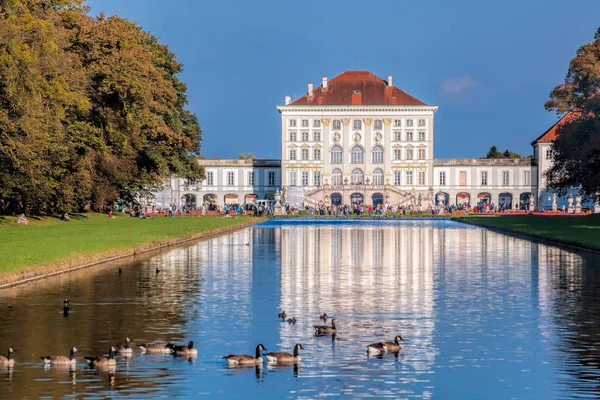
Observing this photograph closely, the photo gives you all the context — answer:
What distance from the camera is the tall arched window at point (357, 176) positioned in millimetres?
140250

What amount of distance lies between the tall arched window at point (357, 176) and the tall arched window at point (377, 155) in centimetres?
235

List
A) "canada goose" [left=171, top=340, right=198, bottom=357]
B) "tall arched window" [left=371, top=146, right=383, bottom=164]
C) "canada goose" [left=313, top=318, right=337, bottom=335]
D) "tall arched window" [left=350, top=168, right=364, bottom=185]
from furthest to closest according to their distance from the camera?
"tall arched window" [left=371, top=146, right=383, bottom=164] → "tall arched window" [left=350, top=168, right=364, bottom=185] → "canada goose" [left=313, top=318, right=337, bottom=335] → "canada goose" [left=171, top=340, right=198, bottom=357]

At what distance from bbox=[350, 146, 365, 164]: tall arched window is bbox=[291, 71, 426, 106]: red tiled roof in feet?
20.9

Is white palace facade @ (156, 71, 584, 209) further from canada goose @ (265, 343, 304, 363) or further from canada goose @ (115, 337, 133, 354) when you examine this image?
canada goose @ (265, 343, 304, 363)

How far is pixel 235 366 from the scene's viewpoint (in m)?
13.3

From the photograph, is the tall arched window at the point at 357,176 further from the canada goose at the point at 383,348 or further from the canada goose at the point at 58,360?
the canada goose at the point at 58,360

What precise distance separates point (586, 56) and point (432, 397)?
61.4 metres

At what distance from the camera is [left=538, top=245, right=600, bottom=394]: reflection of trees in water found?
13.4 metres

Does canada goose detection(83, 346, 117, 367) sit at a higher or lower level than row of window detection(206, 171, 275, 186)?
lower

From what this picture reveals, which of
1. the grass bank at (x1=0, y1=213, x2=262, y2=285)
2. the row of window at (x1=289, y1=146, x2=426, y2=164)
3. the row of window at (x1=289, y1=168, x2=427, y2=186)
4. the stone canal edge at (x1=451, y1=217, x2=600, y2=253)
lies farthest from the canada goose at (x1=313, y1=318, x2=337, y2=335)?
the row of window at (x1=289, y1=146, x2=426, y2=164)

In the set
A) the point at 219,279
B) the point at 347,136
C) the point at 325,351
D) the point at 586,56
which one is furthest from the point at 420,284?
the point at 347,136

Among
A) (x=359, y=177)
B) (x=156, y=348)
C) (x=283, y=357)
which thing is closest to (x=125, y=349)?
(x=156, y=348)

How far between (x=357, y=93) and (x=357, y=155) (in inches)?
336

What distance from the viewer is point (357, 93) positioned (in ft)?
462
